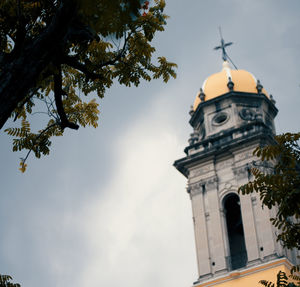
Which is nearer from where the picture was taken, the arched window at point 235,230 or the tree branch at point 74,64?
the tree branch at point 74,64

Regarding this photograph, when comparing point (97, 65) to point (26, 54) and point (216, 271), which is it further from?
point (216, 271)

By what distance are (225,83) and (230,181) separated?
26.2 ft

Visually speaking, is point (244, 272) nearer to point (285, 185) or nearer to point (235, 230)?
point (235, 230)

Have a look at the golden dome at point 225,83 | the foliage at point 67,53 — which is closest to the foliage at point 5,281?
the foliage at point 67,53

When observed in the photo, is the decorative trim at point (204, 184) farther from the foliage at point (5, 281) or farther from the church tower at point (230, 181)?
the foliage at point (5, 281)

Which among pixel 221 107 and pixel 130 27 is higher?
pixel 221 107

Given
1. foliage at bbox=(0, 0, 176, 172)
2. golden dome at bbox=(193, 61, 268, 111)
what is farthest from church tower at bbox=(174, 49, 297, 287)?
→ foliage at bbox=(0, 0, 176, 172)

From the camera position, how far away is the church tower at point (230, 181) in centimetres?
3131

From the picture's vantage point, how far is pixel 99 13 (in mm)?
6559

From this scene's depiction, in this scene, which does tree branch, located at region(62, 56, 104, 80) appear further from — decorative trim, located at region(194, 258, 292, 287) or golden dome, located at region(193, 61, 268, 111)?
golden dome, located at region(193, 61, 268, 111)

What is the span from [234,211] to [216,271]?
4.85 m

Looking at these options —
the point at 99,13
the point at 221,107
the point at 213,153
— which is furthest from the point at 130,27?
the point at 221,107

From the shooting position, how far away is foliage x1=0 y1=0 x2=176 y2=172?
671 centimetres

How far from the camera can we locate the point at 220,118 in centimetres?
3838
